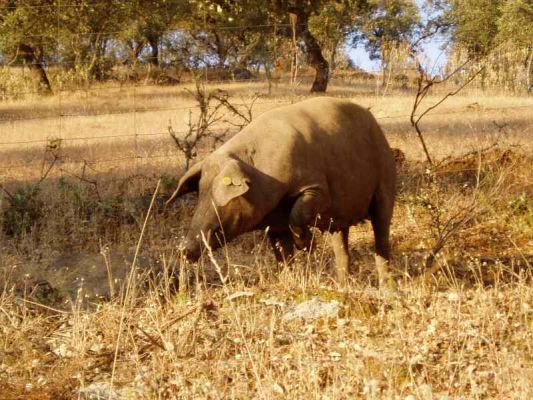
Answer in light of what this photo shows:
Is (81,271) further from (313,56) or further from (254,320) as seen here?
(313,56)

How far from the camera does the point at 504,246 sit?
916 centimetres

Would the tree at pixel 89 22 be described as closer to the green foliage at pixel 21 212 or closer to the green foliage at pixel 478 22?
the green foliage at pixel 21 212

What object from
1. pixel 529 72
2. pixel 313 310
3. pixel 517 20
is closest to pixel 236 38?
pixel 517 20

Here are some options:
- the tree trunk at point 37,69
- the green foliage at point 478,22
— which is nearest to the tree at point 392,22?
the green foliage at point 478,22

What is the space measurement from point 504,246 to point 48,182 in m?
6.25

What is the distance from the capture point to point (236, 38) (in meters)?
34.2

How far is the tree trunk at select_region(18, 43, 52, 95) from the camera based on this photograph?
25.2 metres

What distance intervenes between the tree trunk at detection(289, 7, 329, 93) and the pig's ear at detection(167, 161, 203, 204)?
16.2 metres

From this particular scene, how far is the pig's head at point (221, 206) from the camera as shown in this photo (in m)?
6.18

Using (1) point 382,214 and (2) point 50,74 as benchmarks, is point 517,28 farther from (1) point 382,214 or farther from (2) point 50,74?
(1) point 382,214

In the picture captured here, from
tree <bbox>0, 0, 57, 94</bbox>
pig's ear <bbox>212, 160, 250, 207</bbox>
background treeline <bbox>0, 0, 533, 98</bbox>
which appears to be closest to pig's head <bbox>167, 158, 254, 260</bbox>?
pig's ear <bbox>212, 160, 250, 207</bbox>

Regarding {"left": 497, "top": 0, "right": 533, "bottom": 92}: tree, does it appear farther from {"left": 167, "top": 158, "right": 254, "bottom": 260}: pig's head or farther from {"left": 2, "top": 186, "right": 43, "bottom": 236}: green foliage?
{"left": 167, "top": 158, "right": 254, "bottom": 260}: pig's head

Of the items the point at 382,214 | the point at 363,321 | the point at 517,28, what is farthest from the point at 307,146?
the point at 517,28

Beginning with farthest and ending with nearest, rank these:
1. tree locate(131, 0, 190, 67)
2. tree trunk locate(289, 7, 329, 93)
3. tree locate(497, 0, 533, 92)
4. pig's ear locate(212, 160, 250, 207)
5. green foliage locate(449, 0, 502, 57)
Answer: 1. green foliage locate(449, 0, 502, 57)
2. tree locate(497, 0, 533, 92)
3. tree trunk locate(289, 7, 329, 93)
4. tree locate(131, 0, 190, 67)
5. pig's ear locate(212, 160, 250, 207)
